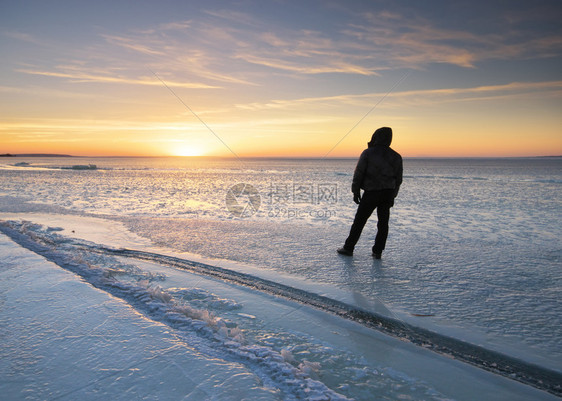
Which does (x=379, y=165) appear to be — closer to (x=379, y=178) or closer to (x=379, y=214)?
(x=379, y=178)

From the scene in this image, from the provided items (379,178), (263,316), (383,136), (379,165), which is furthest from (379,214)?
(263,316)

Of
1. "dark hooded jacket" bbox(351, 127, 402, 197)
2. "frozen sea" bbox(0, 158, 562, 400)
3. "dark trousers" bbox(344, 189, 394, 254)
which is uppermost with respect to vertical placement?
"dark hooded jacket" bbox(351, 127, 402, 197)

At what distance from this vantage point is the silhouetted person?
5160 mm

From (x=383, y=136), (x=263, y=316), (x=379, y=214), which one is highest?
(x=383, y=136)

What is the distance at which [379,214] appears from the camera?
5289 millimetres

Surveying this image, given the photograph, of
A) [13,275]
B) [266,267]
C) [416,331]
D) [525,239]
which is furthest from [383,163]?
[13,275]

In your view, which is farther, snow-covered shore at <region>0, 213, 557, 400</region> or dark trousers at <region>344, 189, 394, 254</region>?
dark trousers at <region>344, 189, 394, 254</region>

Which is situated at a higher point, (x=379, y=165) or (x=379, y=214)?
(x=379, y=165)

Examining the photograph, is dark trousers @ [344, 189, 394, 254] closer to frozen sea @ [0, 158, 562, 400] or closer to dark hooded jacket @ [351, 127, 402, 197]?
dark hooded jacket @ [351, 127, 402, 197]

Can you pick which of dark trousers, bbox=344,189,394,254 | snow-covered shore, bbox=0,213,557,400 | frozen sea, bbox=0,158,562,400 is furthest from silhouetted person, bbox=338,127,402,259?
snow-covered shore, bbox=0,213,557,400

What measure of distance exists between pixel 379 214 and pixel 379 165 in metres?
0.77

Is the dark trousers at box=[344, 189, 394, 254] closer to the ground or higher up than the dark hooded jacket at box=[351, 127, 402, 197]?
closer to the ground

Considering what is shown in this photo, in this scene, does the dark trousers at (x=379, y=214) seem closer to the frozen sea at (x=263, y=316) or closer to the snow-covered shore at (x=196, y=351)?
the frozen sea at (x=263, y=316)

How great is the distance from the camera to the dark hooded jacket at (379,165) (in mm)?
5156
